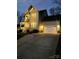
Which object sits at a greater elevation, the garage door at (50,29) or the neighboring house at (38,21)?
the neighboring house at (38,21)

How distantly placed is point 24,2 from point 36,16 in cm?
21

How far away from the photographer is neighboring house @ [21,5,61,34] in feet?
7.32

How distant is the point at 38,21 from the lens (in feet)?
7.38

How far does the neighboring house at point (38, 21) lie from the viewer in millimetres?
2232

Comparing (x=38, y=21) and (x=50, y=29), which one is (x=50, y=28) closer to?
(x=50, y=29)

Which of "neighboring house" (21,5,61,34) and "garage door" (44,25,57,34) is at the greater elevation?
"neighboring house" (21,5,61,34)

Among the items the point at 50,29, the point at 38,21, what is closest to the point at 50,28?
the point at 50,29
